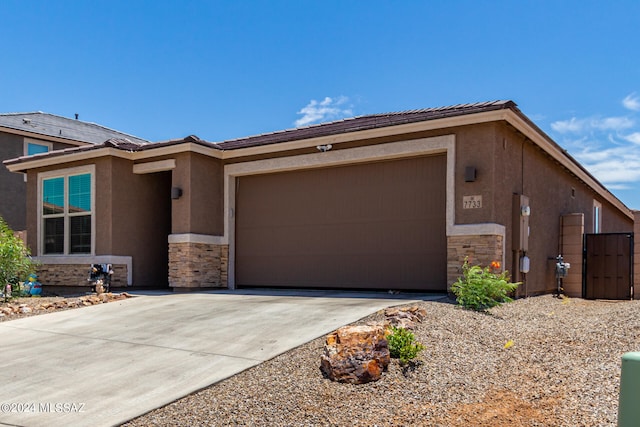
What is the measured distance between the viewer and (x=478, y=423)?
4.63 m

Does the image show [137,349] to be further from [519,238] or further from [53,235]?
[53,235]

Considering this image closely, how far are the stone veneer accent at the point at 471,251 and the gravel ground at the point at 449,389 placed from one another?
135 inches

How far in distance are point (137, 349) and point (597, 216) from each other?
19398 millimetres

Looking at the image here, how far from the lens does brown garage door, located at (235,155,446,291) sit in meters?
11.9

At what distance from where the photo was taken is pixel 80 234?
14.9 metres

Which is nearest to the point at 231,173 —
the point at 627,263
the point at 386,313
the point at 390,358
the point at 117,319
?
the point at 117,319

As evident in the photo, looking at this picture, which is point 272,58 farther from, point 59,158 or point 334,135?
point 59,158

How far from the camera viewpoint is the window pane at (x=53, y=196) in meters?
15.5

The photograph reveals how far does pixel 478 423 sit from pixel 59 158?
14006 mm

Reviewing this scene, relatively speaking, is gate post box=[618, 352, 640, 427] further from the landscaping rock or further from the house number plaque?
the house number plaque

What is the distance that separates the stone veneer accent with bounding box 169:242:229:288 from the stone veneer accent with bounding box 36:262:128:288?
155 cm

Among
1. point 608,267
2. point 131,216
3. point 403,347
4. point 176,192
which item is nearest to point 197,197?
point 176,192

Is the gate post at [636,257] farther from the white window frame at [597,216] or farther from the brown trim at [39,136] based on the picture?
the brown trim at [39,136]

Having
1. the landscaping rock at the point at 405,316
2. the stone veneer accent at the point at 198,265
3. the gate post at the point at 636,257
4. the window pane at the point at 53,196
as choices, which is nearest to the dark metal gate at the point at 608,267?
the gate post at the point at 636,257
